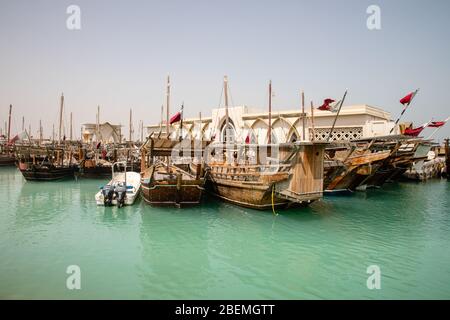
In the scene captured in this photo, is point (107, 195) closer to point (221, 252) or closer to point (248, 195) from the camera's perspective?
point (248, 195)

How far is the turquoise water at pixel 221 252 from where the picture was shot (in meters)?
7.12

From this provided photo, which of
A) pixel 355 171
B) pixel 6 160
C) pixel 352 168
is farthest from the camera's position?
pixel 6 160

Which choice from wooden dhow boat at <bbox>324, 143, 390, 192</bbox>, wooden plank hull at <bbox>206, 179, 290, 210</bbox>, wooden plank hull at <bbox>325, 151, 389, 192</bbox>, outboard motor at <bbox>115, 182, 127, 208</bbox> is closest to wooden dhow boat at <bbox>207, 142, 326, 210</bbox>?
wooden plank hull at <bbox>206, 179, 290, 210</bbox>

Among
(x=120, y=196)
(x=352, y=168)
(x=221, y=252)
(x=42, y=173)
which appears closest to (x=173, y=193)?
(x=120, y=196)

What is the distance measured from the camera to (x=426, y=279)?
781 centimetres

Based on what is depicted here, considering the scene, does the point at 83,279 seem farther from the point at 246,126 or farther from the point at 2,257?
the point at 246,126

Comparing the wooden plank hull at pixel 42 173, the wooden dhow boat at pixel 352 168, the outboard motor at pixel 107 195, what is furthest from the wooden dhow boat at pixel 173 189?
the wooden plank hull at pixel 42 173

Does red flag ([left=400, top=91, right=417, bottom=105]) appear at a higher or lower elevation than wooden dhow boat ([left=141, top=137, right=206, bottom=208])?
higher

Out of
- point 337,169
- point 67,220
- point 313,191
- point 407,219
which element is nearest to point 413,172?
point 337,169

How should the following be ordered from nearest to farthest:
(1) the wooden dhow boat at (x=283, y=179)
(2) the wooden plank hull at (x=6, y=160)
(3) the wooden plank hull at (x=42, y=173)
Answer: (1) the wooden dhow boat at (x=283, y=179) < (3) the wooden plank hull at (x=42, y=173) < (2) the wooden plank hull at (x=6, y=160)

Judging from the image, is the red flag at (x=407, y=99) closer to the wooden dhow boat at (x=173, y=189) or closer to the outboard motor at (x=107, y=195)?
the wooden dhow boat at (x=173, y=189)

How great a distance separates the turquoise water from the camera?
7.12 m

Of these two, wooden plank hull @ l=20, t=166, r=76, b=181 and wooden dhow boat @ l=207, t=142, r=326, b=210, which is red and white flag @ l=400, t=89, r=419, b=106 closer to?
wooden dhow boat @ l=207, t=142, r=326, b=210

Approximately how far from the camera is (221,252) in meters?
9.52
